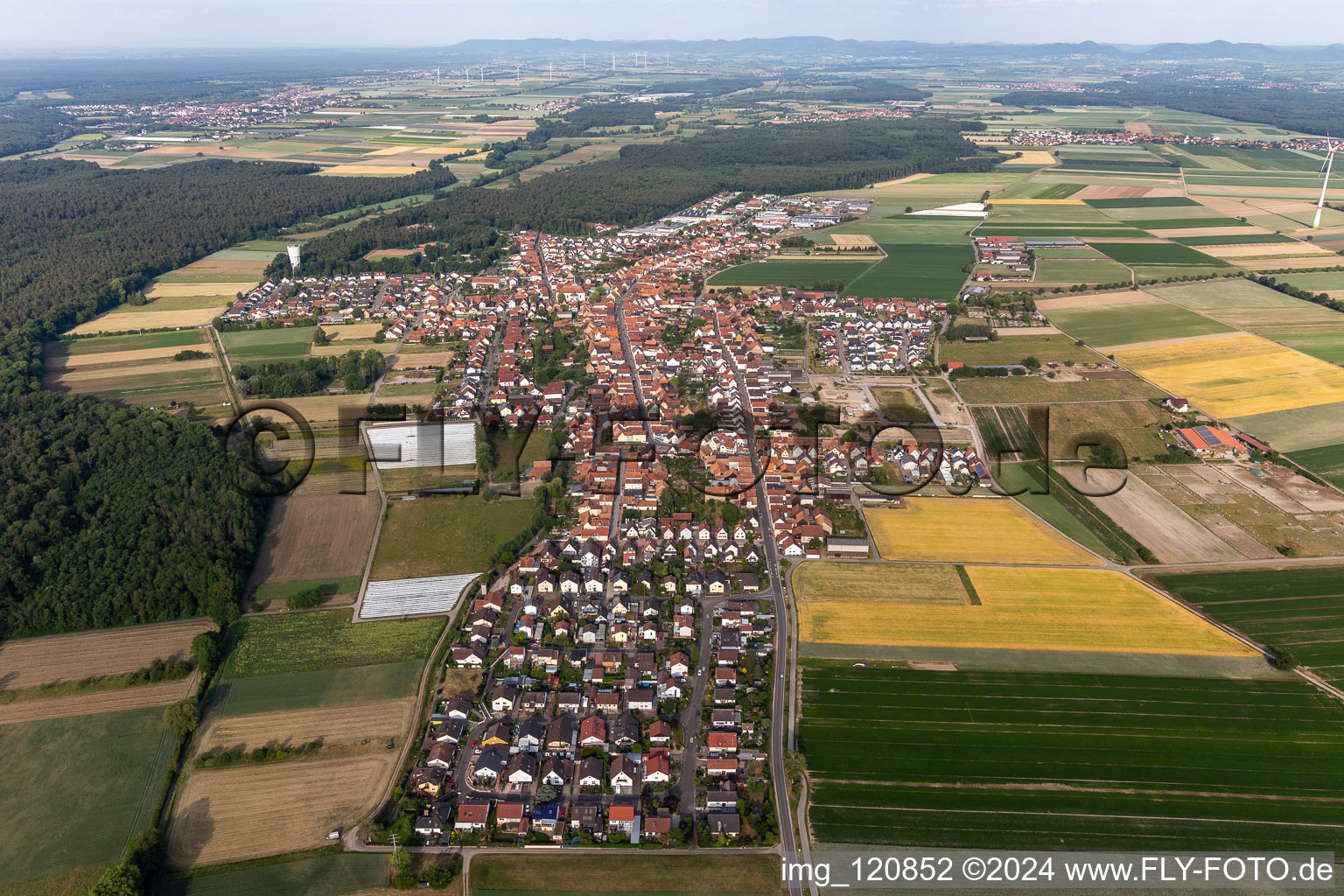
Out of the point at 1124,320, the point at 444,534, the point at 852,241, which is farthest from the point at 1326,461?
the point at 852,241

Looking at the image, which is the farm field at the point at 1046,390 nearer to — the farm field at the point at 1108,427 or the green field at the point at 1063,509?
the farm field at the point at 1108,427

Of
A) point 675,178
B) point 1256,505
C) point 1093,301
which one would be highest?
point 675,178

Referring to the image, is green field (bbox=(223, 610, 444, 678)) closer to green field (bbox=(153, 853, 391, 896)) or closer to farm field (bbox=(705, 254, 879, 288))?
green field (bbox=(153, 853, 391, 896))

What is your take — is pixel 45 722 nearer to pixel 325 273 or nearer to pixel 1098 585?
pixel 1098 585

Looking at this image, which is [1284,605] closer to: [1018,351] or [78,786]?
[1018,351]

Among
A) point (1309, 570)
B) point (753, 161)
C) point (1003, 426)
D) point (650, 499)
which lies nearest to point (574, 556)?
point (650, 499)

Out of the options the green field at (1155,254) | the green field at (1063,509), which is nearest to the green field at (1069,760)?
the green field at (1063,509)

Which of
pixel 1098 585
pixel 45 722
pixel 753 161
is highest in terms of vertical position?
pixel 753 161
